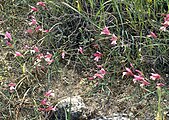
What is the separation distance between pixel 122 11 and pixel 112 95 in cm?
63

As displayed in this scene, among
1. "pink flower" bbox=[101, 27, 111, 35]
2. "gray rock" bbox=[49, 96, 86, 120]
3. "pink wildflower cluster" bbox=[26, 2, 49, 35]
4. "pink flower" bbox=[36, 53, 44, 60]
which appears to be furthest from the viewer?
"pink wildflower cluster" bbox=[26, 2, 49, 35]

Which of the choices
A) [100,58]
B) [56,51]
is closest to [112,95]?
[100,58]

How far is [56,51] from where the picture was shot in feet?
9.13

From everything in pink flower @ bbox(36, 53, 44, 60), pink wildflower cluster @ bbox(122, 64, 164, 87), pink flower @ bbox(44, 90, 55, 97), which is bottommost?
pink flower @ bbox(44, 90, 55, 97)

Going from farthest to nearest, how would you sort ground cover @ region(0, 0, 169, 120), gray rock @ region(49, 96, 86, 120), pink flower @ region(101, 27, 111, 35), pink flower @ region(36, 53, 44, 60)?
pink flower @ region(36, 53, 44, 60) < pink flower @ region(101, 27, 111, 35) < ground cover @ region(0, 0, 169, 120) < gray rock @ region(49, 96, 86, 120)

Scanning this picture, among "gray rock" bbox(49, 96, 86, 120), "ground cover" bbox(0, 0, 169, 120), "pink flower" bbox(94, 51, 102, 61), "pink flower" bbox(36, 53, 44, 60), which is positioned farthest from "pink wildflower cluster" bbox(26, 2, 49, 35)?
"gray rock" bbox(49, 96, 86, 120)

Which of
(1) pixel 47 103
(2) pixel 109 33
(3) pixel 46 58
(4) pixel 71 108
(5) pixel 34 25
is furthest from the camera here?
(5) pixel 34 25

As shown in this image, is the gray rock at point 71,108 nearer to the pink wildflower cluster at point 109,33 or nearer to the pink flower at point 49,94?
the pink flower at point 49,94

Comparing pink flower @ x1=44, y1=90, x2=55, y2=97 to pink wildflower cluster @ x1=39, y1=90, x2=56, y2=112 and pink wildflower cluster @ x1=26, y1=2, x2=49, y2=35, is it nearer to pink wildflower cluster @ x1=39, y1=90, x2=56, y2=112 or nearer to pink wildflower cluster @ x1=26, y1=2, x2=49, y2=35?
pink wildflower cluster @ x1=39, y1=90, x2=56, y2=112

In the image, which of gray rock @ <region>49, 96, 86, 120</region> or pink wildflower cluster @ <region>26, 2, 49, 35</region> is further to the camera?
pink wildflower cluster @ <region>26, 2, 49, 35</region>

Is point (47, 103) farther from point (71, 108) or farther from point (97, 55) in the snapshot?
point (97, 55)

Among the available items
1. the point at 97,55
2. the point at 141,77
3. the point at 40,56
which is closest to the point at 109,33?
the point at 97,55

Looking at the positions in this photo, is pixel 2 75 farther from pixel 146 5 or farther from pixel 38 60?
pixel 146 5

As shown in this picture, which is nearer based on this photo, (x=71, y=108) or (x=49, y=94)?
(x=71, y=108)
